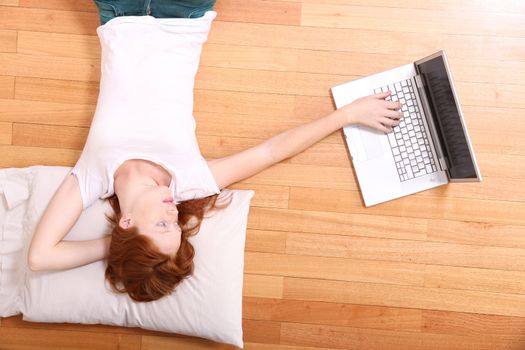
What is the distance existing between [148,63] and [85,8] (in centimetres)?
45

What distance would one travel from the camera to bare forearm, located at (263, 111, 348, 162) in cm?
180

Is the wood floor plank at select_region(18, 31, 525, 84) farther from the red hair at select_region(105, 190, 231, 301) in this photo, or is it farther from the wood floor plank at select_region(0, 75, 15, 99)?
the red hair at select_region(105, 190, 231, 301)

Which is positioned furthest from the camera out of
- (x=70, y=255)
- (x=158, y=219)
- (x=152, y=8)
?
(x=152, y=8)

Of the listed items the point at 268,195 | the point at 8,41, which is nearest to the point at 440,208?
the point at 268,195

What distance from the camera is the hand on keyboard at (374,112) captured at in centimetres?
181

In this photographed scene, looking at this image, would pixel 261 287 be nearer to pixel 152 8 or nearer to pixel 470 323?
pixel 470 323

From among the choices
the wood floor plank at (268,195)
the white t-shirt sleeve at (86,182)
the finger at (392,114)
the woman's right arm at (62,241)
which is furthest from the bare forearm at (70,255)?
the finger at (392,114)

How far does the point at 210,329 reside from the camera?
177 centimetres

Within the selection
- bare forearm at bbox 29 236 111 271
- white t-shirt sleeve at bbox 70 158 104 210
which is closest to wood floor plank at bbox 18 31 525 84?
white t-shirt sleeve at bbox 70 158 104 210

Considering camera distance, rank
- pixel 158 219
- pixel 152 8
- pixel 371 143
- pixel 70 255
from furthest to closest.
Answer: pixel 371 143
pixel 152 8
pixel 70 255
pixel 158 219

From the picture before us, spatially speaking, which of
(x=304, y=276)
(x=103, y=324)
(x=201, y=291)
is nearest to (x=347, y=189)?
(x=304, y=276)

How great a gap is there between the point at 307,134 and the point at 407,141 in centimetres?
37

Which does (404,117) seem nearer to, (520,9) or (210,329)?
(520,9)

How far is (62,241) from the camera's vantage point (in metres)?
1.69
